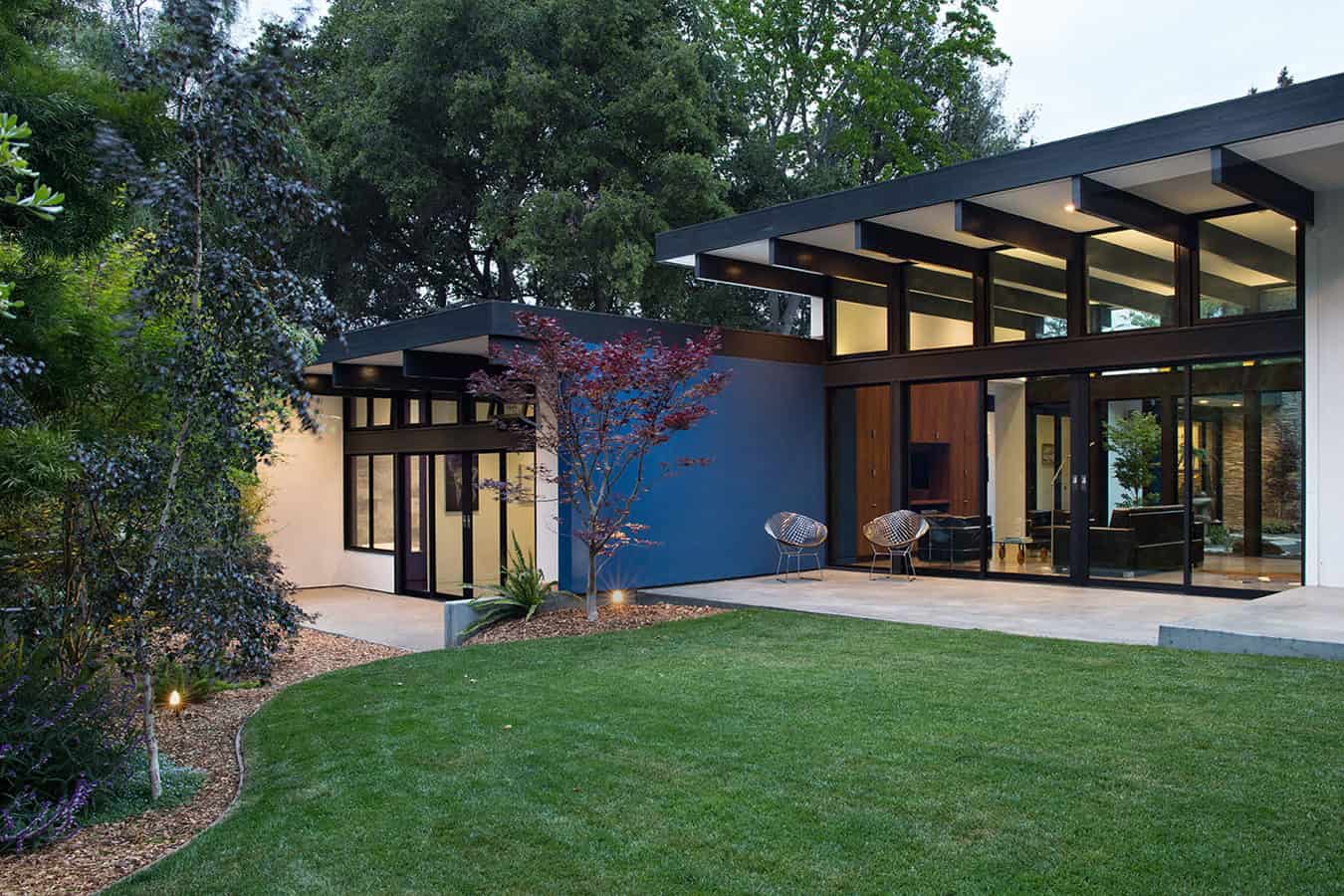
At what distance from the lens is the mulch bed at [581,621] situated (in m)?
8.59

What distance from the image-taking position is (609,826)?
12.3 feet

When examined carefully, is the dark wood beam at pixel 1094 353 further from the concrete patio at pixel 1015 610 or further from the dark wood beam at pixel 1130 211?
the concrete patio at pixel 1015 610

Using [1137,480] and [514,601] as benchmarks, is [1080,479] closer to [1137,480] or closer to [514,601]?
[1137,480]

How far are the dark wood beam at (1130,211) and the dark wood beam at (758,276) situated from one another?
3826mm

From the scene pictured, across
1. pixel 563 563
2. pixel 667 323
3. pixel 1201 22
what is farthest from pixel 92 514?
pixel 1201 22

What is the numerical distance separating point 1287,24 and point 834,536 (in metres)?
32.9

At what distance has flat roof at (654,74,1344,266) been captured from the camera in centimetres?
750

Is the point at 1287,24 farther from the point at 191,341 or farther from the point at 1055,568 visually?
the point at 191,341

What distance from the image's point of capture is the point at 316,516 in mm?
14688

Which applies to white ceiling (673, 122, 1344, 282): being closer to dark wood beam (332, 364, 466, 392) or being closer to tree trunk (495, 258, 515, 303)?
dark wood beam (332, 364, 466, 392)

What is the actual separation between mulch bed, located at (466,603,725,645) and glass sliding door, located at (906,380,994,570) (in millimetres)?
3871

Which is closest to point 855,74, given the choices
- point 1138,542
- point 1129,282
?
point 1129,282

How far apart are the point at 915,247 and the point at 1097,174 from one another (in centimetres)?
256

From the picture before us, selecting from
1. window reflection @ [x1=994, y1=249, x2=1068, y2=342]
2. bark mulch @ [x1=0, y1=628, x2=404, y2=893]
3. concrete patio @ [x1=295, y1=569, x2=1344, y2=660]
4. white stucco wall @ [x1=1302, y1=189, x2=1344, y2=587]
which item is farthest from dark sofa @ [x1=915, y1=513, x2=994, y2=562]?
bark mulch @ [x1=0, y1=628, x2=404, y2=893]
